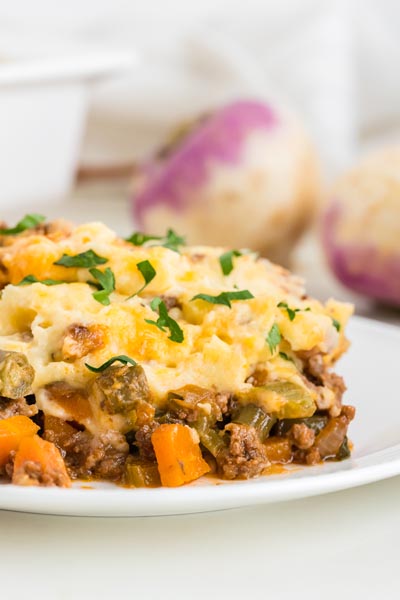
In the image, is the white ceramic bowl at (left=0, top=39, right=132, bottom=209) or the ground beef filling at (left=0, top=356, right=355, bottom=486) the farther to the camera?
the white ceramic bowl at (left=0, top=39, right=132, bottom=209)

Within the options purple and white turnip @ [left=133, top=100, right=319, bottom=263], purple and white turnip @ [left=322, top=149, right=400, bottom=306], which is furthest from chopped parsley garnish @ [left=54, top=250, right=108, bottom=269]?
purple and white turnip @ [left=133, top=100, right=319, bottom=263]

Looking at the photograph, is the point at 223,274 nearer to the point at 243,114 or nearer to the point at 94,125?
the point at 243,114

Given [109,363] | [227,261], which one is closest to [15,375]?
[109,363]

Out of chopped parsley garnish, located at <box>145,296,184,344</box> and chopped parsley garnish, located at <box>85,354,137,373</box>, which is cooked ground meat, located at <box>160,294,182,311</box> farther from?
chopped parsley garnish, located at <box>85,354,137,373</box>

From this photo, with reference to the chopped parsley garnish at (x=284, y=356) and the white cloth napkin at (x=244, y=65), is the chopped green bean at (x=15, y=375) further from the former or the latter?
the white cloth napkin at (x=244, y=65)

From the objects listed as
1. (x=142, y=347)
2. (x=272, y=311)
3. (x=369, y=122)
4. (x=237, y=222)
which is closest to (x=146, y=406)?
(x=142, y=347)

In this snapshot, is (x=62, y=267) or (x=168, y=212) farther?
(x=168, y=212)
